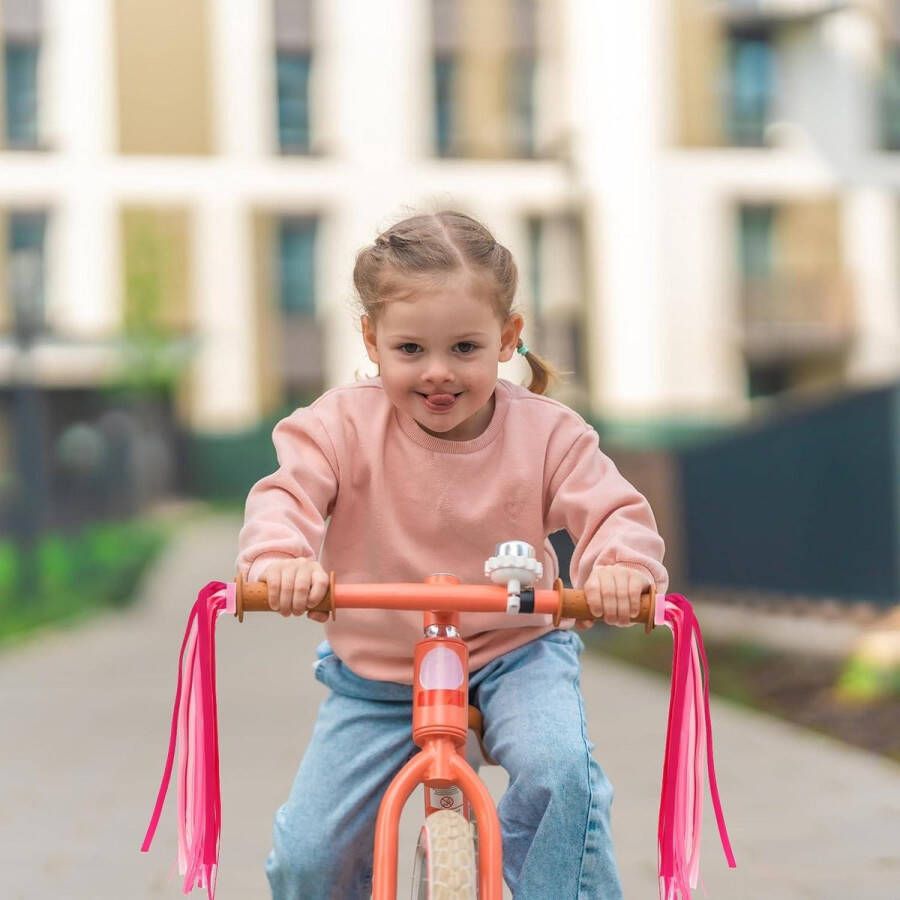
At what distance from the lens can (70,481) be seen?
13.3 meters

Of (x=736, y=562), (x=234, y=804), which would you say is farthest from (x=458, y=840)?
(x=736, y=562)

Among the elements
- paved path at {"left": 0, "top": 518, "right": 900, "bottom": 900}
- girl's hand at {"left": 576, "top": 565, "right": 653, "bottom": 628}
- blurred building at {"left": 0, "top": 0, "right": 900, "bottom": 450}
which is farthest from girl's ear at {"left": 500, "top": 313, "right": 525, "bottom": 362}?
blurred building at {"left": 0, "top": 0, "right": 900, "bottom": 450}

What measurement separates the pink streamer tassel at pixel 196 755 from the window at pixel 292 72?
74.5ft

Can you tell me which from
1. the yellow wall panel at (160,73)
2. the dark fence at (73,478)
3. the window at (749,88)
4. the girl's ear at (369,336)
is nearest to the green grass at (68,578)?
the dark fence at (73,478)

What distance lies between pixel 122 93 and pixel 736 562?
16.8 metres

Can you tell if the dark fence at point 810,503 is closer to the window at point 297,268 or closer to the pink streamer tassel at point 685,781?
the pink streamer tassel at point 685,781

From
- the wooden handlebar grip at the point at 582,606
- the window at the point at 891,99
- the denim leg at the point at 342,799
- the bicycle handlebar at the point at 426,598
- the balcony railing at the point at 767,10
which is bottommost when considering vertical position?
the denim leg at the point at 342,799

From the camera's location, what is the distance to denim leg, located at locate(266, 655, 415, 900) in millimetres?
2762

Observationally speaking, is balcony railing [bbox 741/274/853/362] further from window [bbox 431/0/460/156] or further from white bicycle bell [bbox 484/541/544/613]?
white bicycle bell [bbox 484/541/544/613]

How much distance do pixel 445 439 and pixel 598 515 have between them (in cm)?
30

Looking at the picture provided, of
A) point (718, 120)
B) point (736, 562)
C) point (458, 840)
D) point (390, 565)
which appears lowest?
point (736, 562)

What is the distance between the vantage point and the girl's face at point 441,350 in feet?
8.59

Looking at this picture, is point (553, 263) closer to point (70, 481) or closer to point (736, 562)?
point (70, 481)

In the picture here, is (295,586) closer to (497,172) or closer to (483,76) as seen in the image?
(497,172)
